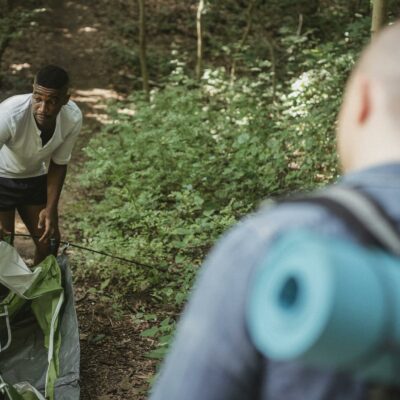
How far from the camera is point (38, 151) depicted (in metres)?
4.18

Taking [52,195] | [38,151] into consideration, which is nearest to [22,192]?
[52,195]

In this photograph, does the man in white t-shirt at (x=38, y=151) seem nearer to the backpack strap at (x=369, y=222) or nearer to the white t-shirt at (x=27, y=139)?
the white t-shirt at (x=27, y=139)

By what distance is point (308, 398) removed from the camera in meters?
0.78

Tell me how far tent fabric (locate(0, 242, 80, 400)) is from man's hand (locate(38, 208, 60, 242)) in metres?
0.37

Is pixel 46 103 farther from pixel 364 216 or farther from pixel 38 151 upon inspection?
pixel 364 216

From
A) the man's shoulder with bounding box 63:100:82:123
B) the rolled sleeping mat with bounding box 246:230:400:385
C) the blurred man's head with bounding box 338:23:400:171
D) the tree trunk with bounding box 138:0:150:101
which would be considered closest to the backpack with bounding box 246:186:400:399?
the rolled sleeping mat with bounding box 246:230:400:385

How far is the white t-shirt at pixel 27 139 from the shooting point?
13.1 ft

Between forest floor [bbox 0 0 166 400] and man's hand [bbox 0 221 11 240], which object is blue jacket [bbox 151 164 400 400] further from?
man's hand [bbox 0 221 11 240]

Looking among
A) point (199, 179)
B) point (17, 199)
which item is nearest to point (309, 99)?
point (199, 179)

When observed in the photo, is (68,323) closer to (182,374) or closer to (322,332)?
(182,374)

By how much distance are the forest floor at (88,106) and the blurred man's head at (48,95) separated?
1.44 metres

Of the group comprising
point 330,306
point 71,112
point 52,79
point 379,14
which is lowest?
point 71,112

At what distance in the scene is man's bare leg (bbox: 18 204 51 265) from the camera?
4457 mm

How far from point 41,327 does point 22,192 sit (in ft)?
3.21
